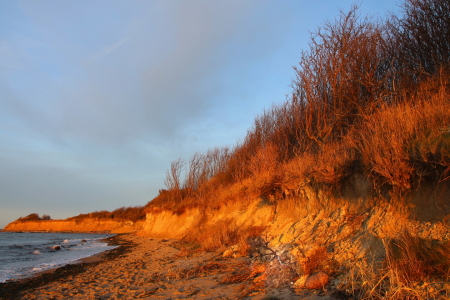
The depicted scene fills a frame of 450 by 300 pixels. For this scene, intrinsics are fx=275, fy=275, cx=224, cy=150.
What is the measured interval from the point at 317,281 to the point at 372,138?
356 centimetres

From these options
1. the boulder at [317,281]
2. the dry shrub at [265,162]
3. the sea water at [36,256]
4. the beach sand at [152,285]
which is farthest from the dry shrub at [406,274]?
the sea water at [36,256]

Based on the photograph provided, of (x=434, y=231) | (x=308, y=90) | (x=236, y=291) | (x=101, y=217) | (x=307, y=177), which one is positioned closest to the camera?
(x=434, y=231)

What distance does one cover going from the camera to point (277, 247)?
8789mm

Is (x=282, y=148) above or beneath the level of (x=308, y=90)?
beneath

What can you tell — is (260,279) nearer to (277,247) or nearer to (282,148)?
(277,247)

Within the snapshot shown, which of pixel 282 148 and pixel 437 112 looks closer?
pixel 437 112

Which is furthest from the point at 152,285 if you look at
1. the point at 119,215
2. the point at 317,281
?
the point at 119,215

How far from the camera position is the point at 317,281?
17.7ft

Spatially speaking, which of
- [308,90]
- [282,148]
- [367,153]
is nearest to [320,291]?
[367,153]

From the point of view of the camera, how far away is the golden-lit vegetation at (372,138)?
4779mm

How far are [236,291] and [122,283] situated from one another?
14.0ft

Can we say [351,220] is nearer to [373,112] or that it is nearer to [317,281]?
[317,281]

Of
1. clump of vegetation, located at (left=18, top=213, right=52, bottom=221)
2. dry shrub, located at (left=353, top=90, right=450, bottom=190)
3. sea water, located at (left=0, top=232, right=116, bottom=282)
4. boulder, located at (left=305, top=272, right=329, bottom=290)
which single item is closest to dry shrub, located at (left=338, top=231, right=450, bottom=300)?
boulder, located at (left=305, top=272, right=329, bottom=290)

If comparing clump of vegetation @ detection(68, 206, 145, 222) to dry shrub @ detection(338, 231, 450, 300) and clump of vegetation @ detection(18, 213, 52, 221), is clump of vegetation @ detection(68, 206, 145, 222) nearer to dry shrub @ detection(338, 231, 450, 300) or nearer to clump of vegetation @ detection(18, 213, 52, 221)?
clump of vegetation @ detection(18, 213, 52, 221)
